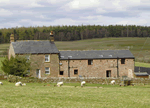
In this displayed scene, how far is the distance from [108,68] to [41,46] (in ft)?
51.4

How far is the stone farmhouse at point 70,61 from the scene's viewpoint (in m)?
45.2

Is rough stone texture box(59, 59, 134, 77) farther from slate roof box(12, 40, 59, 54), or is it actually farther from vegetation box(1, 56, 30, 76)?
vegetation box(1, 56, 30, 76)


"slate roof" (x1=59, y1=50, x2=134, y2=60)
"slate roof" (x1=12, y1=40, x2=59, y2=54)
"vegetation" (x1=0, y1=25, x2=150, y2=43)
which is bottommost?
"slate roof" (x1=59, y1=50, x2=134, y2=60)

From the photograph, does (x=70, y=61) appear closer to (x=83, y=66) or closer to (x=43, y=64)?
(x=83, y=66)

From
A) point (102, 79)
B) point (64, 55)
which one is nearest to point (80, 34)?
point (64, 55)

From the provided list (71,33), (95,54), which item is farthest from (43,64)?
(71,33)

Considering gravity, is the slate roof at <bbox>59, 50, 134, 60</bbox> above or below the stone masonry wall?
above

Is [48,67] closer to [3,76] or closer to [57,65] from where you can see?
[57,65]

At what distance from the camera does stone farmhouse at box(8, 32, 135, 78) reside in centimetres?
4519

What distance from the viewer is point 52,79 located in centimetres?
3688

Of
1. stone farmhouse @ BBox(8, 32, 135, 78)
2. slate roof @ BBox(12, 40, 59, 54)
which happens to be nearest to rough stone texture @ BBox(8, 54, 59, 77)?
stone farmhouse @ BBox(8, 32, 135, 78)

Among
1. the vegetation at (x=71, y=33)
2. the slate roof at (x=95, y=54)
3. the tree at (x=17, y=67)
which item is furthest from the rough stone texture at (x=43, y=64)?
the vegetation at (x=71, y=33)

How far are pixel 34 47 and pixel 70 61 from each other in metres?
8.51

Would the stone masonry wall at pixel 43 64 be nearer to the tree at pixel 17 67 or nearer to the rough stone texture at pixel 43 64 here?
the rough stone texture at pixel 43 64
